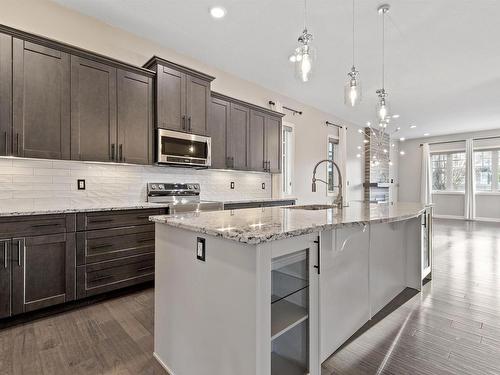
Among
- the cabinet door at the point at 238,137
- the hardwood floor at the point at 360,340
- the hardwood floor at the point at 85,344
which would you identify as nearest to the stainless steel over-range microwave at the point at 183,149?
the cabinet door at the point at 238,137

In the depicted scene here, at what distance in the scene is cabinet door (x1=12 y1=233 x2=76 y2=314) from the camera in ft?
6.88

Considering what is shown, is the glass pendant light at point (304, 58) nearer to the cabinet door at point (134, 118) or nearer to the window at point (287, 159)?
the cabinet door at point (134, 118)

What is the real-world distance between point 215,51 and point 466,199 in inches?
364

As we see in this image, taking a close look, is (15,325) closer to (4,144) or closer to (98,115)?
(4,144)

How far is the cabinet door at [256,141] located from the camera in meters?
4.35

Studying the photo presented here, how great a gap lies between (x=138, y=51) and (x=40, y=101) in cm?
143

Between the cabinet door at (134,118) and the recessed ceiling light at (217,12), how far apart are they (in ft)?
3.36

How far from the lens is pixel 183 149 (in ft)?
10.9

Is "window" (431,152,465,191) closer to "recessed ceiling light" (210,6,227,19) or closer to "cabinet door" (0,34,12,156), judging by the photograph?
"recessed ceiling light" (210,6,227,19)

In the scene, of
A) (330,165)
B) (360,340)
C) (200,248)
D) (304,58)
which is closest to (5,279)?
(200,248)

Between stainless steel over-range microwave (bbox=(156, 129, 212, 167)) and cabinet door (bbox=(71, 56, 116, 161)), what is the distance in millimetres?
530

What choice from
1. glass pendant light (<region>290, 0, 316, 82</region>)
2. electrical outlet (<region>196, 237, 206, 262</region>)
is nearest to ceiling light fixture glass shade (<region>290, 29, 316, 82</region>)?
glass pendant light (<region>290, 0, 316, 82</region>)

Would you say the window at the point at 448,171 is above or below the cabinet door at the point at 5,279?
above

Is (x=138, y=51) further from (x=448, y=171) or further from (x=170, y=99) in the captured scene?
(x=448, y=171)
